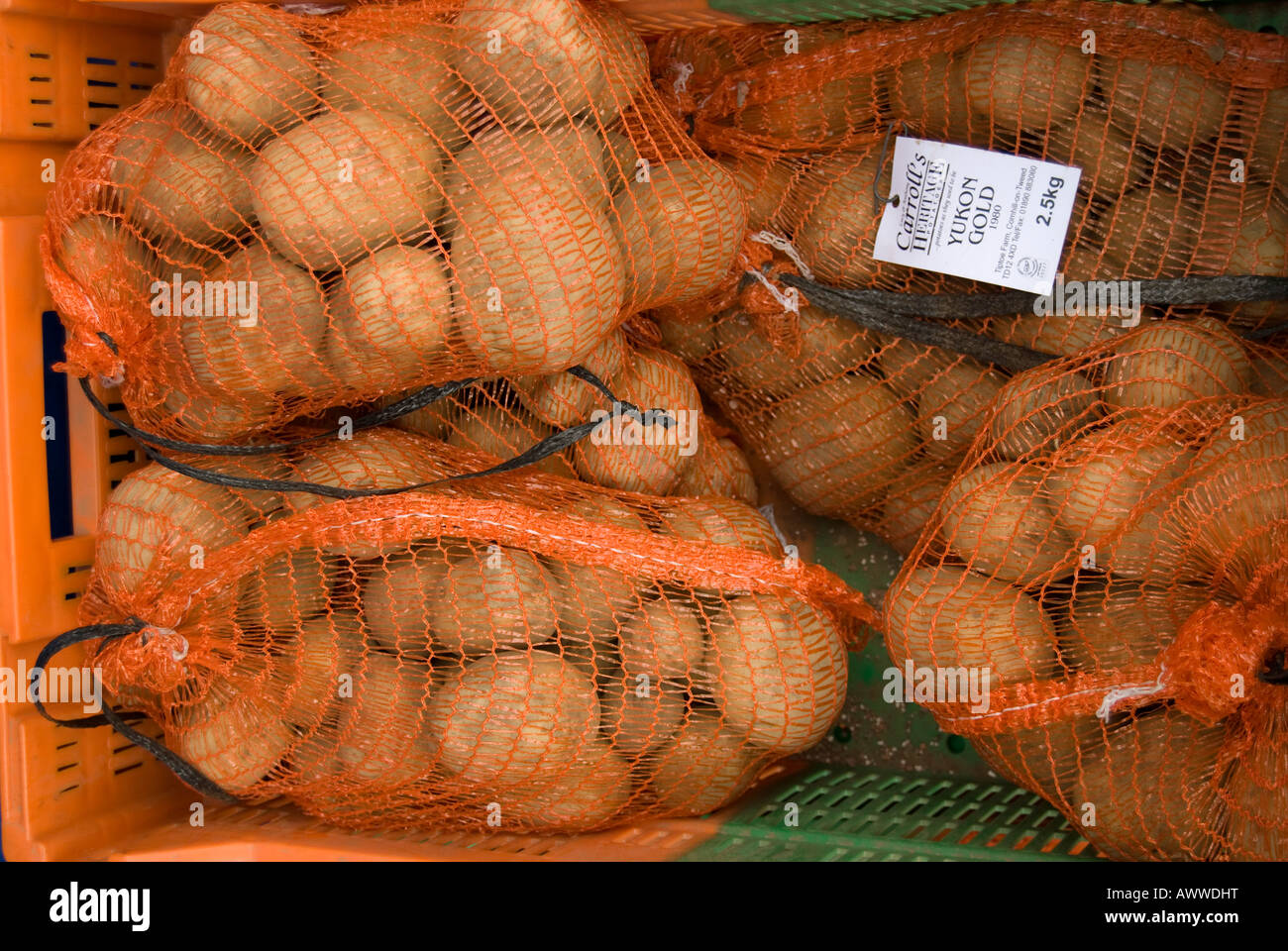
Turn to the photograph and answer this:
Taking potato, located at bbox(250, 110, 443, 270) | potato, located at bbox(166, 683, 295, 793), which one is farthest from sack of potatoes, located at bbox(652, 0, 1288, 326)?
potato, located at bbox(166, 683, 295, 793)

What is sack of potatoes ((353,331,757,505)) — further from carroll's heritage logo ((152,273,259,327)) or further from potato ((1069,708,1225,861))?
potato ((1069,708,1225,861))

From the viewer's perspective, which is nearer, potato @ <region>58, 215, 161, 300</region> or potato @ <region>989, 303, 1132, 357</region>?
potato @ <region>58, 215, 161, 300</region>

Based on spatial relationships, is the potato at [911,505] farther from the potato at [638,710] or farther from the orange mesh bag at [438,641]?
the potato at [638,710]

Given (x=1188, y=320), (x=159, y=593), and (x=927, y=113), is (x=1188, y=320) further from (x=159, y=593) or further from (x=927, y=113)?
(x=159, y=593)

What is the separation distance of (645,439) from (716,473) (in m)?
0.20

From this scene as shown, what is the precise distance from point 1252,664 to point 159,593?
1426 mm

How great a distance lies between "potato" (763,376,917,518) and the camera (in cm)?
191

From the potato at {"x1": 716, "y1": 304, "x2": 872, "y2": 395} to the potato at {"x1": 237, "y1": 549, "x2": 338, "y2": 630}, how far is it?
2.52ft

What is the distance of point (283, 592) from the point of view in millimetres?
1646

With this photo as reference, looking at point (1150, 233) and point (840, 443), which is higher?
point (1150, 233)

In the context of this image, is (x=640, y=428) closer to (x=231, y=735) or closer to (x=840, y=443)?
(x=840, y=443)

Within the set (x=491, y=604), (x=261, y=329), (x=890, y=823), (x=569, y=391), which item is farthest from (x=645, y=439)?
(x=890, y=823)

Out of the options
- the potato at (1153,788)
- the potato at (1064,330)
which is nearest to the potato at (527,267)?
the potato at (1064,330)
